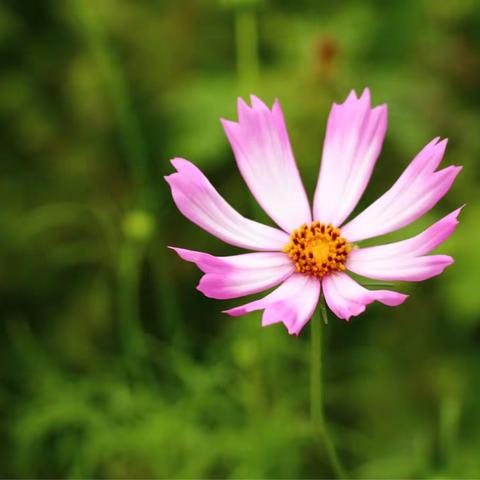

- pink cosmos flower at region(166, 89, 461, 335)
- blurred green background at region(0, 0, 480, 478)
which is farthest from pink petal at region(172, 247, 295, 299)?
blurred green background at region(0, 0, 480, 478)

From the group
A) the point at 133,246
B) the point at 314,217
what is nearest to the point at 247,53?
the point at 133,246

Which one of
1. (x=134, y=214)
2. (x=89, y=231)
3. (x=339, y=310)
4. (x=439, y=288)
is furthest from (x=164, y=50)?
(x=339, y=310)

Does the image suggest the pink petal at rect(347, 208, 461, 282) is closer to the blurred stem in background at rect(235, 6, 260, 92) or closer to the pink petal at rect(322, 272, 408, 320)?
the pink petal at rect(322, 272, 408, 320)

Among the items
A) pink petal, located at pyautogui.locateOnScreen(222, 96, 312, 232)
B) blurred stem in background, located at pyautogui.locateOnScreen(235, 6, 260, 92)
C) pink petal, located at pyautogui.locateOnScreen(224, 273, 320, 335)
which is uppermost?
blurred stem in background, located at pyautogui.locateOnScreen(235, 6, 260, 92)

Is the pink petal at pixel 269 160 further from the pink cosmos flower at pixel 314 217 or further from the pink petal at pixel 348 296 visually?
the pink petal at pixel 348 296

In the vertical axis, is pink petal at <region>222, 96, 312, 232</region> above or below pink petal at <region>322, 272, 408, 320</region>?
above

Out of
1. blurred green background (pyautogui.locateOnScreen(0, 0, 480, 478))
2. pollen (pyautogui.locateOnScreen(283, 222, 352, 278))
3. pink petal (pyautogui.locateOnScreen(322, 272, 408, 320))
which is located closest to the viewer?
pink petal (pyautogui.locateOnScreen(322, 272, 408, 320))

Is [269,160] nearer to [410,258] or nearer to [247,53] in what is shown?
[410,258]
